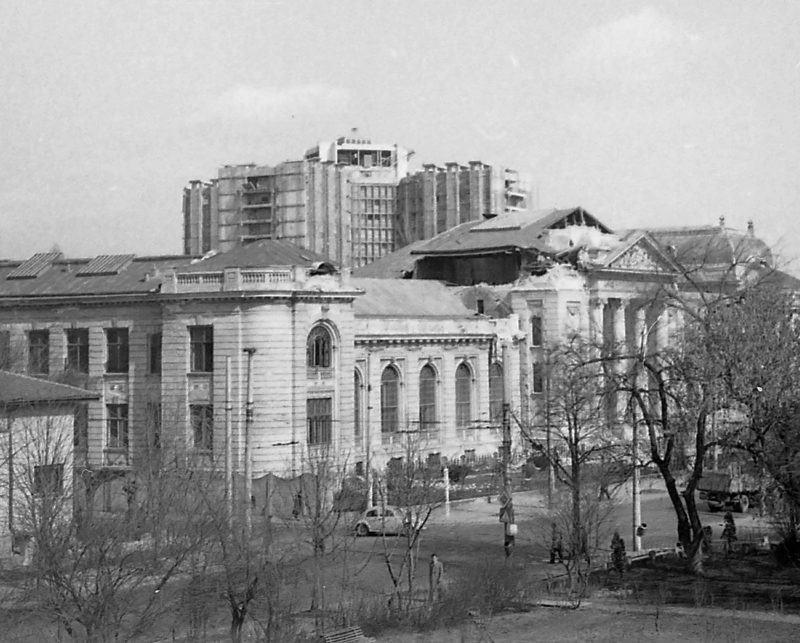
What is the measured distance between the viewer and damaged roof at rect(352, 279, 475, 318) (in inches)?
2997

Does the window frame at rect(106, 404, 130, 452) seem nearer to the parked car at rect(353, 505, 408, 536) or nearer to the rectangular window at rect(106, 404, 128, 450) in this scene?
the rectangular window at rect(106, 404, 128, 450)

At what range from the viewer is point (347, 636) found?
31.3 metres

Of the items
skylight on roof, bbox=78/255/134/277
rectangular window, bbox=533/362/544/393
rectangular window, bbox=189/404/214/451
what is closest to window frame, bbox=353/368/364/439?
rectangular window, bbox=189/404/214/451

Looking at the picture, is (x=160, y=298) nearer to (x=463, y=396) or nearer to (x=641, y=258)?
(x=463, y=396)

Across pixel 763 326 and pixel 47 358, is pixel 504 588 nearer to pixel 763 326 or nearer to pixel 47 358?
pixel 763 326

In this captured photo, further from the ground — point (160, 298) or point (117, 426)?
point (160, 298)

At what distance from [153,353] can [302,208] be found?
265ft

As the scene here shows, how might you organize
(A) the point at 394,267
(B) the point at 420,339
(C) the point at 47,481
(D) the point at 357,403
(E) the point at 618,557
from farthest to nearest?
(A) the point at 394,267 < (B) the point at 420,339 < (D) the point at 357,403 < (E) the point at 618,557 < (C) the point at 47,481

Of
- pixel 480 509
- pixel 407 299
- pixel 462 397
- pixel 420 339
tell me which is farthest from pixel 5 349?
pixel 462 397

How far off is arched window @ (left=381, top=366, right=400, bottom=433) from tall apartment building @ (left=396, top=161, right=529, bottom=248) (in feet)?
261

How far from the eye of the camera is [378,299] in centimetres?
7775

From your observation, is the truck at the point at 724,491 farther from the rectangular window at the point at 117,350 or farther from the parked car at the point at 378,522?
the rectangular window at the point at 117,350

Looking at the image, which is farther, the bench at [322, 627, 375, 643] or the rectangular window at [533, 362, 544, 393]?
the rectangular window at [533, 362, 544, 393]

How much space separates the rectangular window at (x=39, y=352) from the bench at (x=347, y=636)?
39.2m
